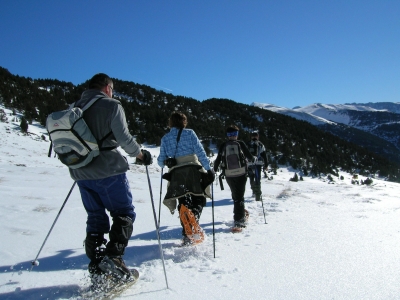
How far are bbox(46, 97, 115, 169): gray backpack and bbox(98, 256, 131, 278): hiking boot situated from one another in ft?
2.52

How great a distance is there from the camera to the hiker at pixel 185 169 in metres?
3.59

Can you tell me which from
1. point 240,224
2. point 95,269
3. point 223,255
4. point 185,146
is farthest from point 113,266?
point 240,224

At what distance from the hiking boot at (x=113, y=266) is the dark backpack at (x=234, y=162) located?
101 inches

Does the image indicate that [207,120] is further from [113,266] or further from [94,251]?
[113,266]

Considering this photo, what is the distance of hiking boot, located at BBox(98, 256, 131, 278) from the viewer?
2.12m

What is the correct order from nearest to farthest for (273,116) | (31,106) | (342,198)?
1. (342,198)
2. (31,106)
3. (273,116)

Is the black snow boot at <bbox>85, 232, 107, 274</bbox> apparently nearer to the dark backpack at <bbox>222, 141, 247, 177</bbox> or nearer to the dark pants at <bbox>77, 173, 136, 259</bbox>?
the dark pants at <bbox>77, 173, 136, 259</bbox>

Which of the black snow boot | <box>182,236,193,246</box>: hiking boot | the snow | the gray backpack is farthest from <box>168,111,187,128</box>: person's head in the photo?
the black snow boot

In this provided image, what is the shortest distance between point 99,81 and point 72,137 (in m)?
0.63

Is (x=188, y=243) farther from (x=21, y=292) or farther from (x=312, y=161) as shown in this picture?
(x=312, y=161)

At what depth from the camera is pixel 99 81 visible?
2.41 metres

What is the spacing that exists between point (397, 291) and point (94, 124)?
2706 millimetres

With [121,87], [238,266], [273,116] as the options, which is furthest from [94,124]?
[273,116]

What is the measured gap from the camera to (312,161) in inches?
1330
